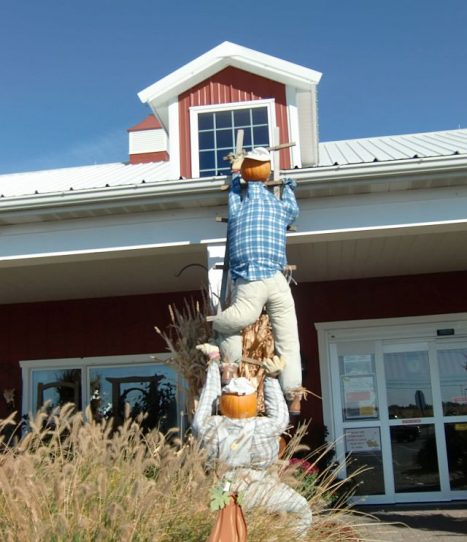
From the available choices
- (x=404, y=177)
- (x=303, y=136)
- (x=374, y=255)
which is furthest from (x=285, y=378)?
(x=303, y=136)

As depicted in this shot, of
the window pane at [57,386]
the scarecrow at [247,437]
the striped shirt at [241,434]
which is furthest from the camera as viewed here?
the window pane at [57,386]

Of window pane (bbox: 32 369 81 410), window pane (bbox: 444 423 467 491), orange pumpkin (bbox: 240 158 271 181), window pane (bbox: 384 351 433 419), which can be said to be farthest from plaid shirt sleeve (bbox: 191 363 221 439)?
window pane (bbox: 32 369 81 410)

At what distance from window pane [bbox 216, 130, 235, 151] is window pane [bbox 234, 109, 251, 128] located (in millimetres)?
171

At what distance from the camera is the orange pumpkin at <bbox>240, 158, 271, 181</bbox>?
5.43 m

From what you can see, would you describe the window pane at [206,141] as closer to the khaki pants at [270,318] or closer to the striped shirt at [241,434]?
the khaki pants at [270,318]

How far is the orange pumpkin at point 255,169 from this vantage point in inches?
214

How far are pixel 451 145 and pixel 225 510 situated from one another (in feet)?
23.1

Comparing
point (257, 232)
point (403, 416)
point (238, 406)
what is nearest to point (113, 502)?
point (238, 406)

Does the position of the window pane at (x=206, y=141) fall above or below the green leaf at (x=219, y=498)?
above

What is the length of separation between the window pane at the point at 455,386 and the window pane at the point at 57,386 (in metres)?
5.34

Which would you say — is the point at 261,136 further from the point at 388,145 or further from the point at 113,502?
the point at 113,502

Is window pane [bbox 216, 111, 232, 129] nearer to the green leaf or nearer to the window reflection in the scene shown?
the window reflection

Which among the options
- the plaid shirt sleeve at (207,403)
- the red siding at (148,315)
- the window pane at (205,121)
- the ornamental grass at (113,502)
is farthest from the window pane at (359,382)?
the ornamental grass at (113,502)

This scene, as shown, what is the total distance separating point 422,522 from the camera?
25.5 feet
